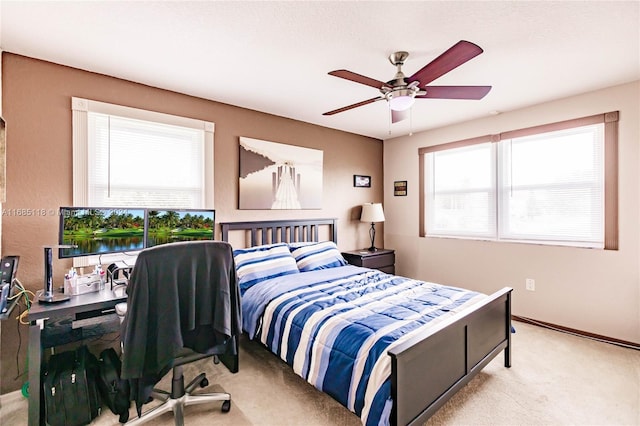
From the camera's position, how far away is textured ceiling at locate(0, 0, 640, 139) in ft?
5.88

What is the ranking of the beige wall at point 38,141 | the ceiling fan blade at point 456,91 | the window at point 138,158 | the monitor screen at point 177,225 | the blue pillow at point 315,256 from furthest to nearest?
the blue pillow at point 315,256 → the window at point 138,158 → the monitor screen at point 177,225 → the beige wall at point 38,141 → the ceiling fan blade at point 456,91

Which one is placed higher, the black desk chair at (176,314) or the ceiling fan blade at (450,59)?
the ceiling fan blade at (450,59)

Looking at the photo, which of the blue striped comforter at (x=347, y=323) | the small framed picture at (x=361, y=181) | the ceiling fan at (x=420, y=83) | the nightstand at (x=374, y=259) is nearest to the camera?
the blue striped comforter at (x=347, y=323)

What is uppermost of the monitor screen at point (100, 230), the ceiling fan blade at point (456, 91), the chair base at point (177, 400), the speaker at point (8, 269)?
the ceiling fan blade at point (456, 91)

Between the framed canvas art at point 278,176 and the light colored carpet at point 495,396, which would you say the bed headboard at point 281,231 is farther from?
the light colored carpet at point 495,396

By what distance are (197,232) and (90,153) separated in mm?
1098

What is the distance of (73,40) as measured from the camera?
2.11 metres

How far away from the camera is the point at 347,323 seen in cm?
193

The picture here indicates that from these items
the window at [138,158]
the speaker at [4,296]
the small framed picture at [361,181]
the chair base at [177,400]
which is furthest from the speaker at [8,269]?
the small framed picture at [361,181]

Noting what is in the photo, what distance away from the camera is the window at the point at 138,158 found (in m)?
2.53

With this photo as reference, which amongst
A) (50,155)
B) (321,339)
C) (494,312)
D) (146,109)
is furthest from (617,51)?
(50,155)

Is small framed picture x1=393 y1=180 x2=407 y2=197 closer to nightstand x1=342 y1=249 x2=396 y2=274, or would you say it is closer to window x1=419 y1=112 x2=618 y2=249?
window x1=419 y1=112 x2=618 y2=249

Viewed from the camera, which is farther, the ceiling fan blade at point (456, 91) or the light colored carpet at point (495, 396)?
the ceiling fan blade at point (456, 91)

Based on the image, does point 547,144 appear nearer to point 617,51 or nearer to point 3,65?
point 617,51
